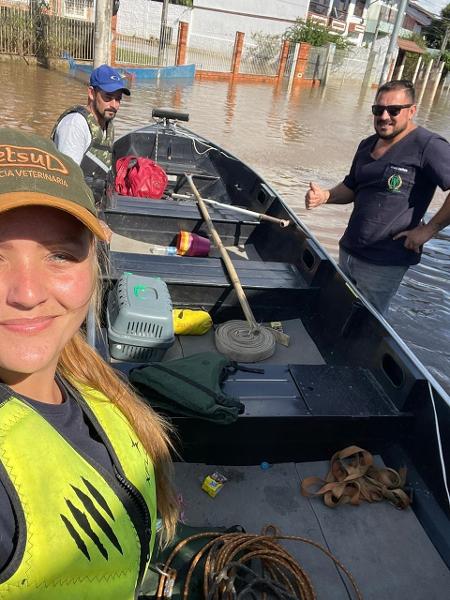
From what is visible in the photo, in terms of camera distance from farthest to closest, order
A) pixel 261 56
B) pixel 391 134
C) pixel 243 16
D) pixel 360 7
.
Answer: pixel 360 7, pixel 243 16, pixel 261 56, pixel 391 134

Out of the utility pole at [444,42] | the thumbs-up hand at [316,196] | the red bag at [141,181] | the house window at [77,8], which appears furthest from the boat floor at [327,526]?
the utility pole at [444,42]

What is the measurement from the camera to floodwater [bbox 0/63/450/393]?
6.61 m

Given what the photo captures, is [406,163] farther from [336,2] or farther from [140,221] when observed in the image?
[336,2]

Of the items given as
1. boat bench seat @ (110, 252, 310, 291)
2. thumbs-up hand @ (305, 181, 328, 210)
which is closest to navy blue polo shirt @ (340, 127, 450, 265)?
thumbs-up hand @ (305, 181, 328, 210)

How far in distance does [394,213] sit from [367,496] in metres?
2.00

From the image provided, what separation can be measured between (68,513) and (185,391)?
1.36 meters

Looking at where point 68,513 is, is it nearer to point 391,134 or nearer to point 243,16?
point 391,134

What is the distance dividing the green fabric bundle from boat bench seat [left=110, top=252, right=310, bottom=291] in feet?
4.21

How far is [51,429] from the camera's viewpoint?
3.74 ft

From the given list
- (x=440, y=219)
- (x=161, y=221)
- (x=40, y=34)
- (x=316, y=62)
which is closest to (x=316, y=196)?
(x=440, y=219)

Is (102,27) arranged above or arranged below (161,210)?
above

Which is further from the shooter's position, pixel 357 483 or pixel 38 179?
pixel 357 483

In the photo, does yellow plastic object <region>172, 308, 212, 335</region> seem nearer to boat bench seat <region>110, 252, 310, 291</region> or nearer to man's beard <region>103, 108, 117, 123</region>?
boat bench seat <region>110, 252, 310, 291</region>

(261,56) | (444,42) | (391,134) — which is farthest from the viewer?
(444,42)
